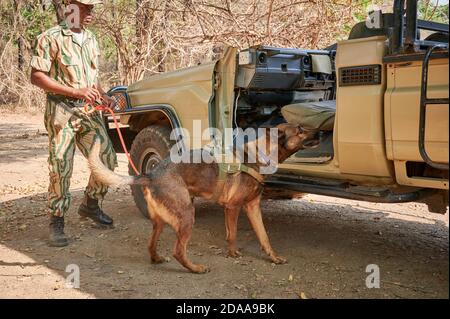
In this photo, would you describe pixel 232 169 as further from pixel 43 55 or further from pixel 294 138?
pixel 43 55

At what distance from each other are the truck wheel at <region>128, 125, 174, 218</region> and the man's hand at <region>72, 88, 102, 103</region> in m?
0.88

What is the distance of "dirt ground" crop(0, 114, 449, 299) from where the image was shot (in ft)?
12.1

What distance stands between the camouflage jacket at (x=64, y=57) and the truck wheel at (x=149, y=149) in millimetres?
A: 844

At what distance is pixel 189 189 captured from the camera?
163 inches

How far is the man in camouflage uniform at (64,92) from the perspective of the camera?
4672 millimetres

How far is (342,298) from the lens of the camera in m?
3.50

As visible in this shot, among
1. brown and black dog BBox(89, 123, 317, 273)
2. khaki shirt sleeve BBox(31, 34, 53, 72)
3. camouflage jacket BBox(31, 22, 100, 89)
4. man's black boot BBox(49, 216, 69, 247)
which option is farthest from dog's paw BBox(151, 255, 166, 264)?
khaki shirt sleeve BBox(31, 34, 53, 72)

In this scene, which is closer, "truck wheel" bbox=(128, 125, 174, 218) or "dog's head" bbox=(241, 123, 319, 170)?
"dog's head" bbox=(241, 123, 319, 170)

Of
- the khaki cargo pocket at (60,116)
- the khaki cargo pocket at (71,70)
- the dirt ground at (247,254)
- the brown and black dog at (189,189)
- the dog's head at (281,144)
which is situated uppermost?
the khaki cargo pocket at (71,70)

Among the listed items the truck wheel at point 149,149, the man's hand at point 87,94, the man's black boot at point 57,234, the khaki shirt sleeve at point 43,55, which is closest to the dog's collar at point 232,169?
the truck wheel at point 149,149

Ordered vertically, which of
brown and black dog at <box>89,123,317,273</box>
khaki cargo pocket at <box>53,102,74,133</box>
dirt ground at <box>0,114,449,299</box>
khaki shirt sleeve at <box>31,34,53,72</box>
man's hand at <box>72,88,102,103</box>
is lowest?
dirt ground at <box>0,114,449,299</box>

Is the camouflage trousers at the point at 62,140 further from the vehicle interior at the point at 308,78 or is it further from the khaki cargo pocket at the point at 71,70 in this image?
the vehicle interior at the point at 308,78

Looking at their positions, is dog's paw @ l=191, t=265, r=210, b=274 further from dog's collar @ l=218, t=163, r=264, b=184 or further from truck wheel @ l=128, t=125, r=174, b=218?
truck wheel @ l=128, t=125, r=174, b=218

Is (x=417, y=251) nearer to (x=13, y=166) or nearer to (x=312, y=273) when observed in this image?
(x=312, y=273)
